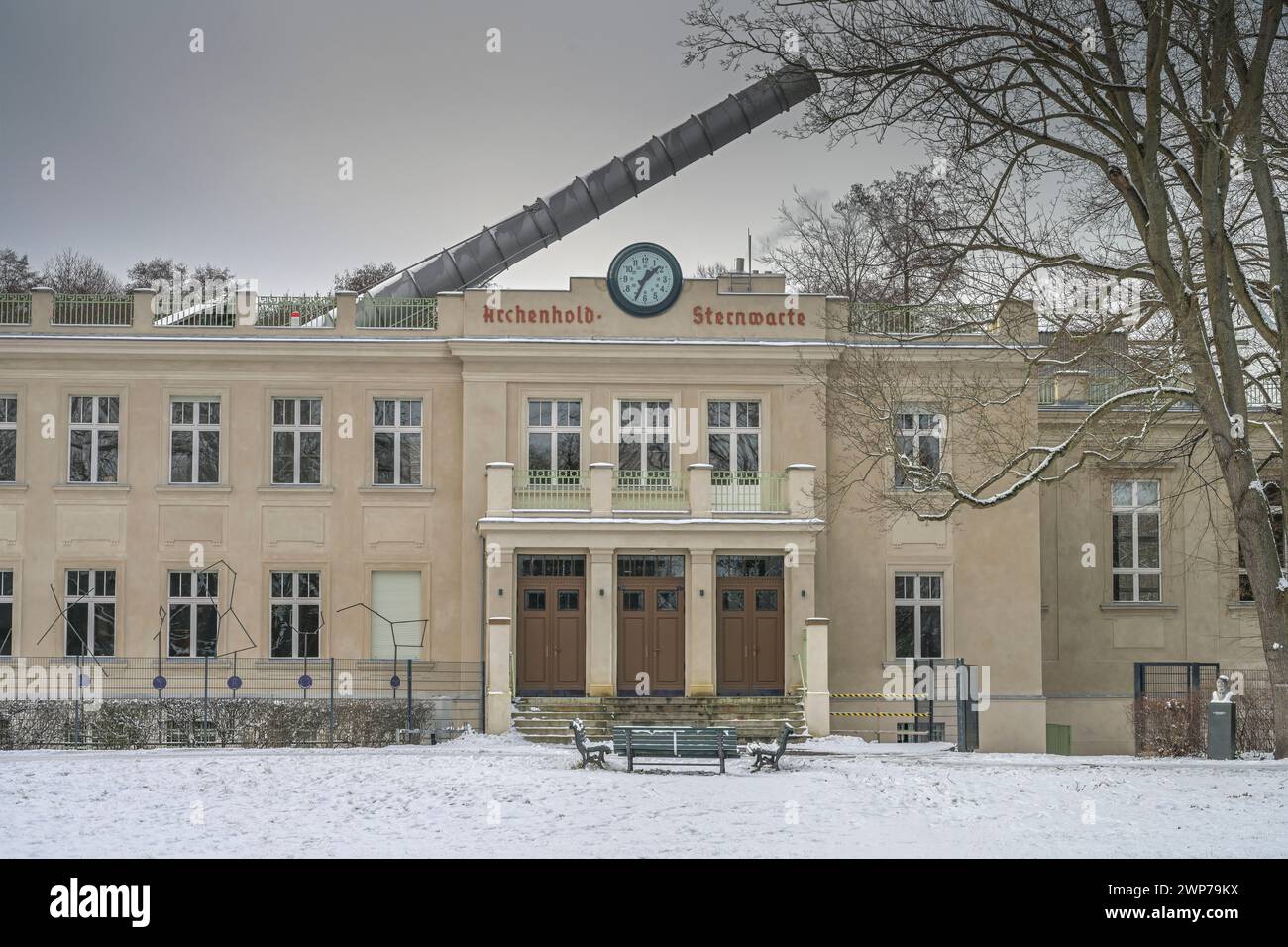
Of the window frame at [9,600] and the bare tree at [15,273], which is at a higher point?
the bare tree at [15,273]

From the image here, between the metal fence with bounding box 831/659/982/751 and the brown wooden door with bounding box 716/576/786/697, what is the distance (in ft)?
4.31

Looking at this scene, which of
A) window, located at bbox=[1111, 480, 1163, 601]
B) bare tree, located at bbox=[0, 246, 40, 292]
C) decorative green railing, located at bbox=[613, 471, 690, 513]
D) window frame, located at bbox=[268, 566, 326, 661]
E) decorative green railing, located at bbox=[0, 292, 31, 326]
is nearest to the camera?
decorative green railing, located at bbox=[613, 471, 690, 513]

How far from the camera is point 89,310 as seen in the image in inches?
1157

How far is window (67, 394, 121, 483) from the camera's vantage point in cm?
2916

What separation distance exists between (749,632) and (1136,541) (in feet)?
28.5

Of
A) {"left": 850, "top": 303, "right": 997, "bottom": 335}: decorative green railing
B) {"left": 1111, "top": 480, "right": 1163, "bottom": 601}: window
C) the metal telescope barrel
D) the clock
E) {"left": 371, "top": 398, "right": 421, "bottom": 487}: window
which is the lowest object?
{"left": 1111, "top": 480, "right": 1163, "bottom": 601}: window

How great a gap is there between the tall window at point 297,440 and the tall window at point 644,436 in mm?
5600

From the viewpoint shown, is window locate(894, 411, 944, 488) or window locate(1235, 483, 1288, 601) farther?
window locate(1235, 483, 1288, 601)

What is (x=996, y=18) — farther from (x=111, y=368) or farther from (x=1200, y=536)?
(x=111, y=368)

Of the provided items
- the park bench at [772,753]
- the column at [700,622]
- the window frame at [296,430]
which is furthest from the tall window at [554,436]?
the park bench at [772,753]

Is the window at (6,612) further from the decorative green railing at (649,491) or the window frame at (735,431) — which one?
the window frame at (735,431)

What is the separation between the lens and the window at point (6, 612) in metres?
28.5

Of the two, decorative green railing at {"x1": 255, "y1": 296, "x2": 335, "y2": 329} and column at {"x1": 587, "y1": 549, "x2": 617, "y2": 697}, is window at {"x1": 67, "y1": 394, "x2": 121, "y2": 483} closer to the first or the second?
decorative green railing at {"x1": 255, "y1": 296, "x2": 335, "y2": 329}

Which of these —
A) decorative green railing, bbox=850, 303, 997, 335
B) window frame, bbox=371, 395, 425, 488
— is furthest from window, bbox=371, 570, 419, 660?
decorative green railing, bbox=850, 303, 997, 335
